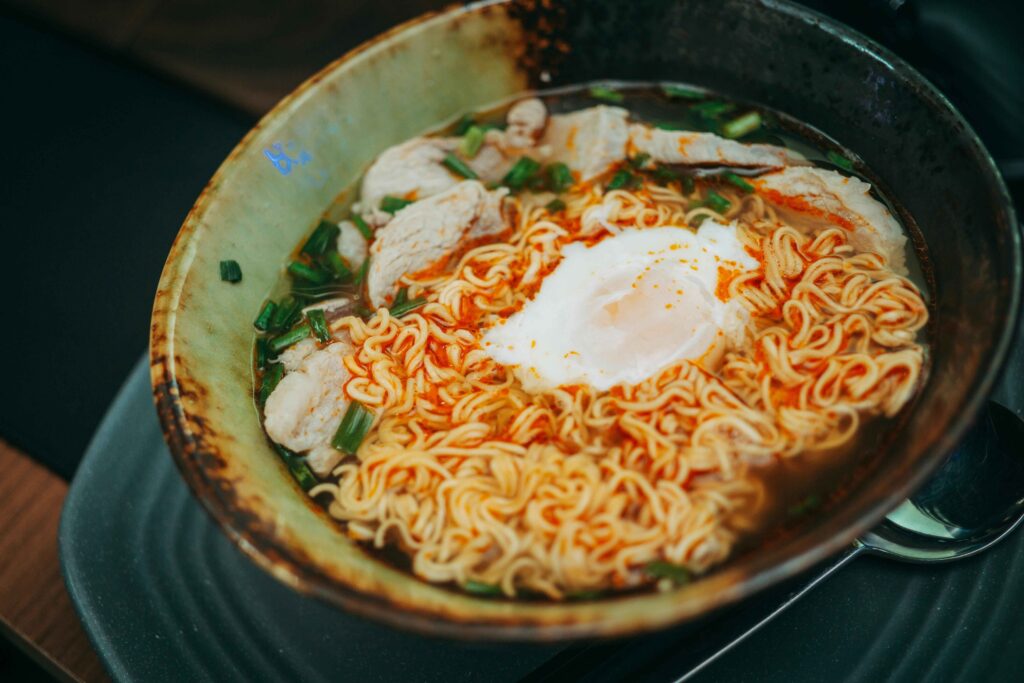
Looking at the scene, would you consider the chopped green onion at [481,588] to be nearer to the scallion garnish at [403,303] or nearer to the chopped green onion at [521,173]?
the scallion garnish at [403,303]

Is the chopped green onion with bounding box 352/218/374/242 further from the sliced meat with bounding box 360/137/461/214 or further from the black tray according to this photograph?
the black tray

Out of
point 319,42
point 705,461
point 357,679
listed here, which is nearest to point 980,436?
point 705,461

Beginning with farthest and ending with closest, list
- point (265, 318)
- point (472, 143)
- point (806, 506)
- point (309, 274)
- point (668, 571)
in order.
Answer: point (472, 143), point (309, 274), point (265, 318), point (806, 506), point (668, 571)

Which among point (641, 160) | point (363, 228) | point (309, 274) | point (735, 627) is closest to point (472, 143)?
point (363, 228)

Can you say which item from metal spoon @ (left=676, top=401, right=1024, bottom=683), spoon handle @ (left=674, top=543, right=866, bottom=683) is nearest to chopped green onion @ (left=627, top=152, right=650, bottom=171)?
metal spoon @ (left=676, top=401, right=1024, bottom=683)

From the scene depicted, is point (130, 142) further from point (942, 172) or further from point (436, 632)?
point (942, 172)

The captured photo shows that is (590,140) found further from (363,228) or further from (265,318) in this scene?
(265,318)
